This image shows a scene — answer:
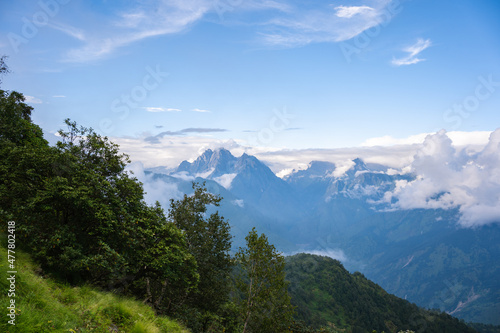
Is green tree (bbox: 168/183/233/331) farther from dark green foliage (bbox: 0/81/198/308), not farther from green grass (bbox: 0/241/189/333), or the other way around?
green grass (bbox: 0/241/189/333)

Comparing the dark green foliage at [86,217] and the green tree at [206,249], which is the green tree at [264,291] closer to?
the green tree at [206,249]

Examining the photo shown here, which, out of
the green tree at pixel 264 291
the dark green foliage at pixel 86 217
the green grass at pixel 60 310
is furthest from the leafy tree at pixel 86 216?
the green tree at pixel 264 291

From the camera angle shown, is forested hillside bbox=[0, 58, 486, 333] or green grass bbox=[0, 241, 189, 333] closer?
green grass bbox=[0, 241, 189, 333]

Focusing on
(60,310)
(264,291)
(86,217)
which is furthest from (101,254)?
(264,291)

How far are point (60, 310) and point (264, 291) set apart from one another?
16.0 metres

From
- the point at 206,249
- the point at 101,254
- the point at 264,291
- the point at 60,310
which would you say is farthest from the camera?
the point at 206,249

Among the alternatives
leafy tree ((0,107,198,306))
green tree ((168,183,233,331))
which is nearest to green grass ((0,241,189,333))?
leafy tree ((0,107,198,306))

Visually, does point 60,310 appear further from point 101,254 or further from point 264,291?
point 264,291

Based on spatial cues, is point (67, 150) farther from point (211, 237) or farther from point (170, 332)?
point (211, 237)

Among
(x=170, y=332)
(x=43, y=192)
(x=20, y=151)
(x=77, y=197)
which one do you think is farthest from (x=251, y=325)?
(x=20, y=151)

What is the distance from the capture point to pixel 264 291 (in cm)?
2250

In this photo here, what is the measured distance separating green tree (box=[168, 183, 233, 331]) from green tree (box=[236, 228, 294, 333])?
14.0 ft

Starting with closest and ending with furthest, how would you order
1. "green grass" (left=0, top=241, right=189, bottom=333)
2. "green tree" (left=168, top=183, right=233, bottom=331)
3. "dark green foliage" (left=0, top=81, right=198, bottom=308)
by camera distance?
"green grass" (left=0, top=241, right=189, bottom=333) → "dark green foliage" (left=0, top=81, right=198, bottom=308) → "green tree" (left=168, top=183, right=233, bottom=331)

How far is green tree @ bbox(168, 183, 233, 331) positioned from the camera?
2670 cm
